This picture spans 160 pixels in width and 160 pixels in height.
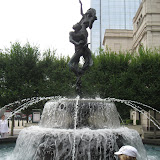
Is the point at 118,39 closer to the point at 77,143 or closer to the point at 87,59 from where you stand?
the point at 87,59

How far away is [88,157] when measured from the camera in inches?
249

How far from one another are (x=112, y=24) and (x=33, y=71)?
108 meters

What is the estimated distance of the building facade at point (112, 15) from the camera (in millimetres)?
120938

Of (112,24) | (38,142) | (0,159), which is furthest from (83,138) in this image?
(112,24)

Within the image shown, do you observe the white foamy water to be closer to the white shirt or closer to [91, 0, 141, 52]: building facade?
the white shirt

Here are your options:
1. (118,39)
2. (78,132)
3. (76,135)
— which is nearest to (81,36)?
(78,132)

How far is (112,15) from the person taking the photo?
121500 millimetres

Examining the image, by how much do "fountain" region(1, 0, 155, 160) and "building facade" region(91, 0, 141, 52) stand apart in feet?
369

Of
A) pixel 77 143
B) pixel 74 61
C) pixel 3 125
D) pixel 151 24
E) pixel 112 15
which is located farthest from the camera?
pixel 112 15

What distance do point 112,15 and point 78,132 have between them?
122 m

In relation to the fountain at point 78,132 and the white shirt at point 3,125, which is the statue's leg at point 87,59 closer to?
the fountain at point 78,132

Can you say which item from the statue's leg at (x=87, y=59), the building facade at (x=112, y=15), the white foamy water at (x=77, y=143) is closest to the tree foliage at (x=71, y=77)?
the statue's leg at (x=87, y=59)

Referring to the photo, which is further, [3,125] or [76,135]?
[3,125]

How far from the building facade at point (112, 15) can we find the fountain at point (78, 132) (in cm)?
11253
